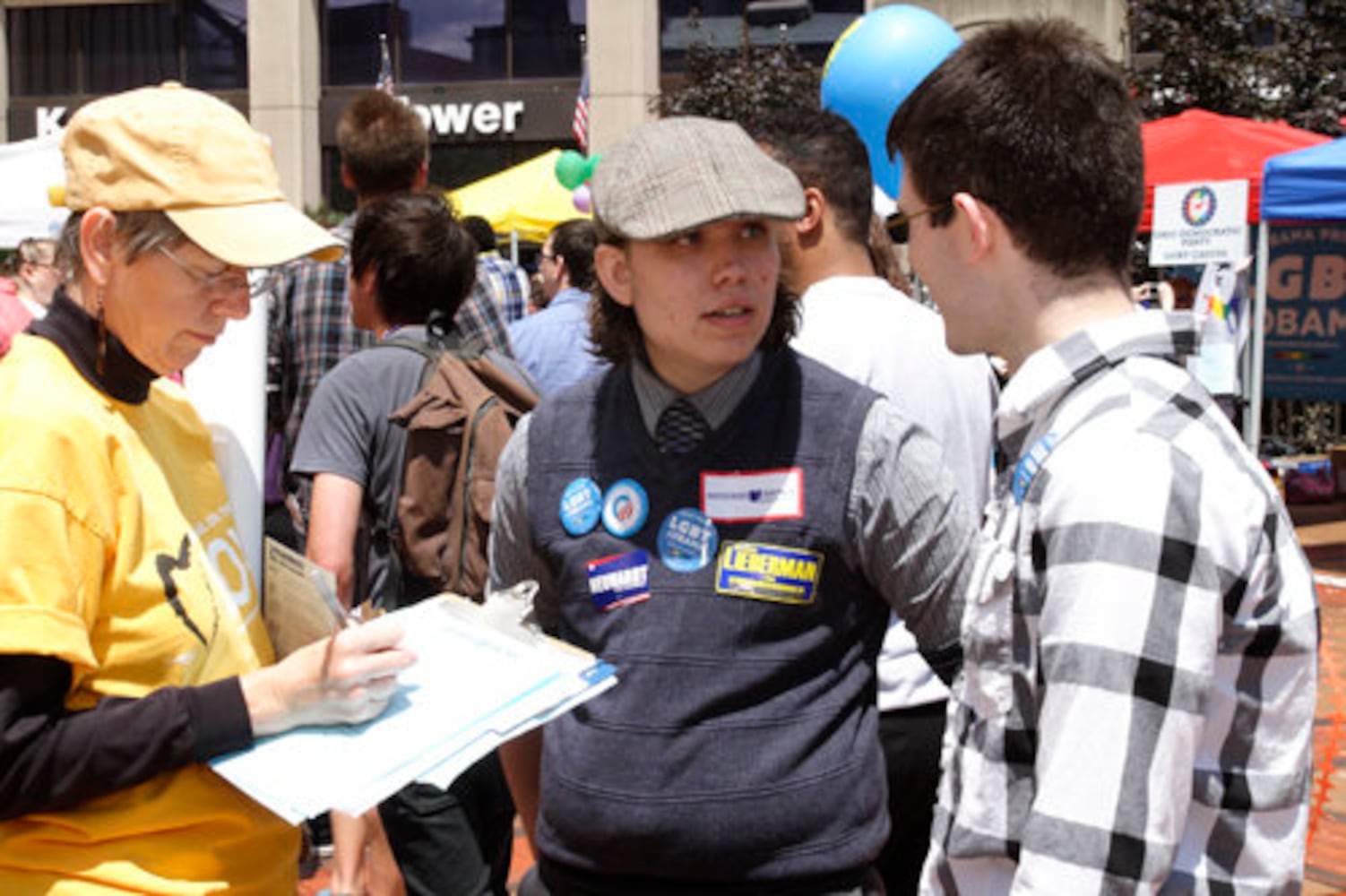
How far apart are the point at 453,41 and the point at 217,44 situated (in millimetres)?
4776

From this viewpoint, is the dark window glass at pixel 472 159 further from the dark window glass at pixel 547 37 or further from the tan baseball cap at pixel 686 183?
the tan baseball cap at pixel 686 183

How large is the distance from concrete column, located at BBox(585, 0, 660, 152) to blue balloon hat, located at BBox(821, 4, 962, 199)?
1927cm

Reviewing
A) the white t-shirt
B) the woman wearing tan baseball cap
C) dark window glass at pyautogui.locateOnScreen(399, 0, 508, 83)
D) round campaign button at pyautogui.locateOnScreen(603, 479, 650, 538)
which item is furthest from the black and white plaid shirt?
dark window glass at pyautogui.locateOnScreen(399, 0, 508, 83)

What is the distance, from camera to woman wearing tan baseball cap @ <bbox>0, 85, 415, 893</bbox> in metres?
1.68

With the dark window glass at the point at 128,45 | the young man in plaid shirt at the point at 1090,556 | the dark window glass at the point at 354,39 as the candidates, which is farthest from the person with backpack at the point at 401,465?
the dark window glass at the point at 128,45

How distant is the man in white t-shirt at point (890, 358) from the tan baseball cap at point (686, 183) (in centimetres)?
39

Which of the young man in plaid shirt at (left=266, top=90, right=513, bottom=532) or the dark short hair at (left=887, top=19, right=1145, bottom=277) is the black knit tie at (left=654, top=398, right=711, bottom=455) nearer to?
the dark short hair at (left=887, top=19, right=1145, bottom=277)

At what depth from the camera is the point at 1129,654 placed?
4.42ft

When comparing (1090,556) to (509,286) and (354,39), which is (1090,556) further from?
(354,39)

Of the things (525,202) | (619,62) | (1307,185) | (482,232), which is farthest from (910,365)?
(619,62)

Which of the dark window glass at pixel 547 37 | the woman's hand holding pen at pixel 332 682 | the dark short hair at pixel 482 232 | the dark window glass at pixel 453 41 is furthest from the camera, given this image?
the dark window glass at pixel 453 41

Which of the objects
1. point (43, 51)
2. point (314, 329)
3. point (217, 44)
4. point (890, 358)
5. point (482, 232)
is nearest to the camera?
point (890, 358)

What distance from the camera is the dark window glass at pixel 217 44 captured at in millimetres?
26906

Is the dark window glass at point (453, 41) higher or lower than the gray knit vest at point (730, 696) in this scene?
higher
